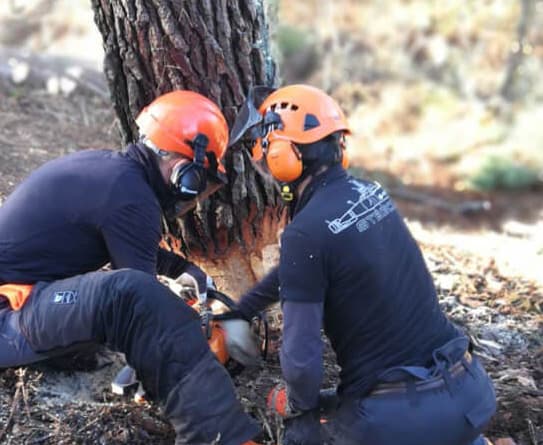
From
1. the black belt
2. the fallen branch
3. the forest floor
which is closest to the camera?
the black belt

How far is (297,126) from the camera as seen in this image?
3.40m

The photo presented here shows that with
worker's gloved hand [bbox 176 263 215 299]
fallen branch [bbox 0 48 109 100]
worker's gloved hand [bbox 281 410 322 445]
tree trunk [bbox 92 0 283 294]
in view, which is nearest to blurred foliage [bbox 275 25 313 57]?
fallen branch [bbox 0 48 109 100]

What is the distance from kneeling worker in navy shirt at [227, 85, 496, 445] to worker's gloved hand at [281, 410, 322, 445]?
1 centimetres

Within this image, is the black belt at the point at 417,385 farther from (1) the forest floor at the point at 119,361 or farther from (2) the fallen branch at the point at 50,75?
(2) the fallen branch at the point at 50,75

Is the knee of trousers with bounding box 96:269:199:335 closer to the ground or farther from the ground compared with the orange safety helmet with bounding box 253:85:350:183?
closer to the ground

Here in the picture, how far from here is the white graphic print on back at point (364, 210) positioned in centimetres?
321

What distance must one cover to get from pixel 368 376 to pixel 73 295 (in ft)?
4.47

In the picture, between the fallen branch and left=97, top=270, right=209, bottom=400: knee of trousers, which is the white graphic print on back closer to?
left=97, top=270, right=209, bottom=400: knee of trousers

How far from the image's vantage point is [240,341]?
155 inches

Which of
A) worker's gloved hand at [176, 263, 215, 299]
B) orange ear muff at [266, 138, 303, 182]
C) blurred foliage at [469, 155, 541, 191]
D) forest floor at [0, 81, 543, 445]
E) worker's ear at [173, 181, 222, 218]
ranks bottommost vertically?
blurred foliage at [469, 155, 541, 191]

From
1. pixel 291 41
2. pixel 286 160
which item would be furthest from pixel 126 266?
pixel 291 41

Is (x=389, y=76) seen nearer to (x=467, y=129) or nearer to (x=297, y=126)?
A: (x=467, y=129)

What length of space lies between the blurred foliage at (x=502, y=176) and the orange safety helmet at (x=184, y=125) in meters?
8.88

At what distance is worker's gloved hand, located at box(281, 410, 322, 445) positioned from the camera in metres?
3.55
